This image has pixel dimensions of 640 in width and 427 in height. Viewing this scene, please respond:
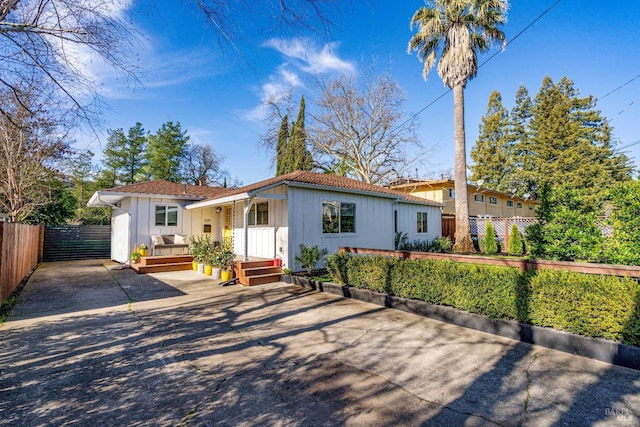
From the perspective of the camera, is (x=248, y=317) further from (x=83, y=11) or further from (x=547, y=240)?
(x=547, y=240)

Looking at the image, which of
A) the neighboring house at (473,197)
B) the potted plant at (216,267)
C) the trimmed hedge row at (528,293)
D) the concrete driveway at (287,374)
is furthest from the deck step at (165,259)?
the neighboring house at (473,197)

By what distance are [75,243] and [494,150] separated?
37.4 meters

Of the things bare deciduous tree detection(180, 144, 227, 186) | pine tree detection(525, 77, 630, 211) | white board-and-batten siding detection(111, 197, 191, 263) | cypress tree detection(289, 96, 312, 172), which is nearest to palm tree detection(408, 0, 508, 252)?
cypress tree detection(289, 96, 312, 172)

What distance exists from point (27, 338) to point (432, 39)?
17.2 metres

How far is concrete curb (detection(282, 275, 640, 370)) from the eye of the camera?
10.8ft

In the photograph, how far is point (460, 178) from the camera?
13508 mm

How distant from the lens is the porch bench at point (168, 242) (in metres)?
10.8

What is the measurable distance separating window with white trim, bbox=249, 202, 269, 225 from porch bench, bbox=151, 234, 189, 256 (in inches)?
117

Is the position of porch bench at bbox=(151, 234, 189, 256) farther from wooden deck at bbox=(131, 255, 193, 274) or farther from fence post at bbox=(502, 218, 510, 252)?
fence post at bbox=(502, 218, 510, 252)

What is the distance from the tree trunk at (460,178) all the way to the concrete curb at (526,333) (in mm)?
9052

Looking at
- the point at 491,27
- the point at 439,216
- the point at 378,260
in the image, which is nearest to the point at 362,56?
the point at 491,27

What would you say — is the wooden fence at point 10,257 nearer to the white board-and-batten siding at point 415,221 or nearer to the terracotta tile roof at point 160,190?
the terracotta tile roof at point 160,190

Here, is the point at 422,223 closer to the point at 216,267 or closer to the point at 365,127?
the point at 216,267

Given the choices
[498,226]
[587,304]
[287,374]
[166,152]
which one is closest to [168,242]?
[287,374]
